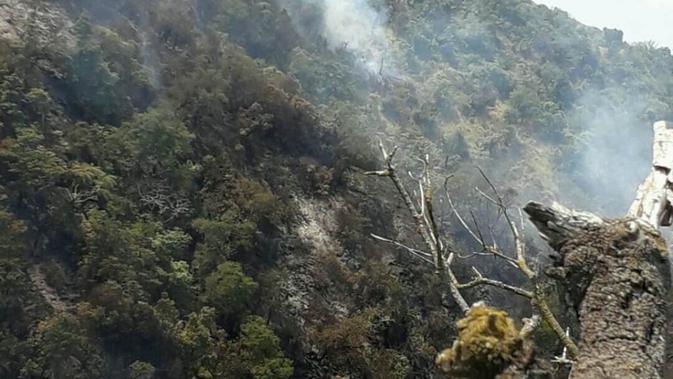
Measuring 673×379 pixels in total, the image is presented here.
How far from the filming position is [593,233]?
1.56 meters

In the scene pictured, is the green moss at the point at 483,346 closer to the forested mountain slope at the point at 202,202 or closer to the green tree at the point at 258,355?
the forested mountain slope at the point at 202,202

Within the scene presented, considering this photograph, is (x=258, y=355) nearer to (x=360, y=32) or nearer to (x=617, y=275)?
(x=617, y=275)

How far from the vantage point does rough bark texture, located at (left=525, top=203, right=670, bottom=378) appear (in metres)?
1.43

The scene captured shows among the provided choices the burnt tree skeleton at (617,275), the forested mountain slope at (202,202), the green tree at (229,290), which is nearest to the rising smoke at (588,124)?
the forested mountain slope at (202,202)

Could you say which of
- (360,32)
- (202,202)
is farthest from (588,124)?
(202,202)

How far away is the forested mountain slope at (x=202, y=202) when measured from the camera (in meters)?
12.3

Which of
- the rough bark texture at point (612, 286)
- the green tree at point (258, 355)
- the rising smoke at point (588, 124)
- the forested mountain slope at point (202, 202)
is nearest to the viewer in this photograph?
the rough bark texture at point (612, 286)

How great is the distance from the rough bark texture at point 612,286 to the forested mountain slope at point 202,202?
16.9 feet

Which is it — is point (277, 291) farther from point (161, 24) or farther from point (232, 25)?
point (232, 25)

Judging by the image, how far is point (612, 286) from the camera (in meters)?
1.51

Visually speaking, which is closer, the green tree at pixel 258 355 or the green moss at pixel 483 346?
the green moss at pixel 483 346

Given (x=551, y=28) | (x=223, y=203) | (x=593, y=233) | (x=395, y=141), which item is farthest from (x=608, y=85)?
(x=593, y=233)

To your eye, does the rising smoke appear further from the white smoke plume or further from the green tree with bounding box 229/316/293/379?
the green tree with bounding box 229/316/293/379

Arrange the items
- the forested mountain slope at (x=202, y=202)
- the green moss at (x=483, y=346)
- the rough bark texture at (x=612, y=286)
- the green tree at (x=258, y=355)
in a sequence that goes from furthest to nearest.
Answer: the green tree at (x=258, y=355) → the forested mountain slope at (x=202, y=202) → the rough bark texture at (x=612, y=286) → the green moss at (x=483, y=346)
